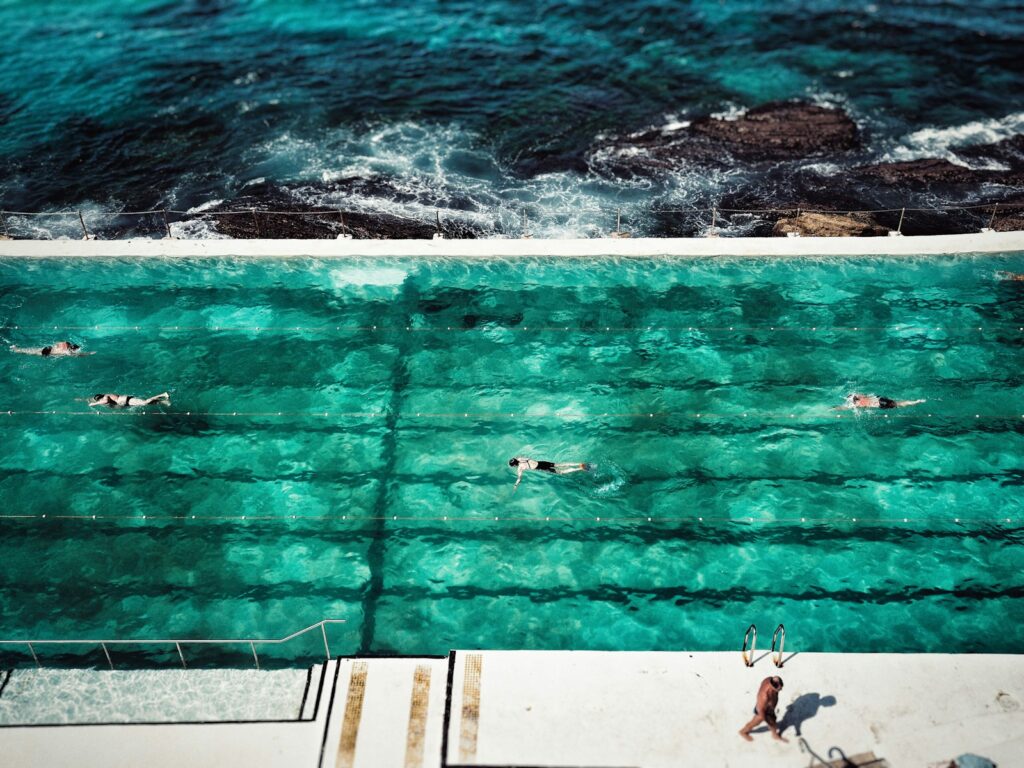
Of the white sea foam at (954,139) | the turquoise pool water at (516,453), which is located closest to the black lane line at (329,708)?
the turquoise pool water at (516,453)

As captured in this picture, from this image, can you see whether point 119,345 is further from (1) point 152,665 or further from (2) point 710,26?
(2) point 710,26

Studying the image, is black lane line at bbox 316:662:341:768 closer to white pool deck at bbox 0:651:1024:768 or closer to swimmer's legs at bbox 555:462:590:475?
white pool deck at bbox 0:651:1024:768

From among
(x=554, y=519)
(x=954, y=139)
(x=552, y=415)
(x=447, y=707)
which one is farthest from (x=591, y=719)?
(x=954, y=139)

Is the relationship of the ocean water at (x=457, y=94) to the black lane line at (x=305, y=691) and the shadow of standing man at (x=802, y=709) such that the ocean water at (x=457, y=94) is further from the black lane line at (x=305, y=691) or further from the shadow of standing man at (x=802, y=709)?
the shadow of standing man at (x=802, y=709)

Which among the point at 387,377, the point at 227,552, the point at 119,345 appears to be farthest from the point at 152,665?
the point at 119,345

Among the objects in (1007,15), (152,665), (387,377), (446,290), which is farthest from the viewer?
(1007,15)

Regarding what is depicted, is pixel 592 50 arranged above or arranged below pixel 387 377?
above
